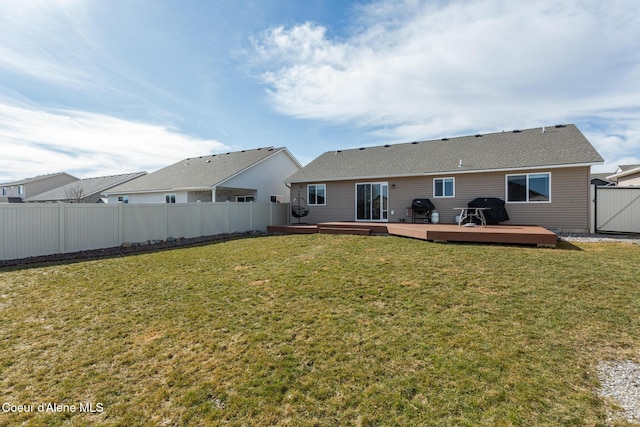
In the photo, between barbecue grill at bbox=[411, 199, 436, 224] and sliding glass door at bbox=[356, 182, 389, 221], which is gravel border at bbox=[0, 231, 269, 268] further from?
barbecue grill at bbox=[411, 199, 436, 224]

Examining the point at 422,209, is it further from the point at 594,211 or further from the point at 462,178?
the point at 594,211

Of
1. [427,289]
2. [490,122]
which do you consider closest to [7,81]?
[427,289]

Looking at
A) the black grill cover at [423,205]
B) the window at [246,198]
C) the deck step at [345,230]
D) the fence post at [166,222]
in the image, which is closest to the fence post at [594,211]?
the black grill cover at [423,205]

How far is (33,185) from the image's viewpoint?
39.9 meters

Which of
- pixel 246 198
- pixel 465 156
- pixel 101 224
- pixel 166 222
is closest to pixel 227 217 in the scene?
pixel 166 222

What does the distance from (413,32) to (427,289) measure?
816 cm

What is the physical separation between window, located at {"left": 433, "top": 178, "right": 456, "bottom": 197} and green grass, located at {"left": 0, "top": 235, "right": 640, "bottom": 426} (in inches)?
260

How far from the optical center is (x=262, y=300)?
15.7 ft

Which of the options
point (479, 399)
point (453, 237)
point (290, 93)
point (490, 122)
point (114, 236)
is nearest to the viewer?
point (479, 399)

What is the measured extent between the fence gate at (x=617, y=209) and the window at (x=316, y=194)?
11.0m

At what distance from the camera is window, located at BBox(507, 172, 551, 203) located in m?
11.1

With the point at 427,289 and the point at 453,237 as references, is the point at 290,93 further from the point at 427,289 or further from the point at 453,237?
the point at 427,289

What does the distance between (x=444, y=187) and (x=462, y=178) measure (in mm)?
795

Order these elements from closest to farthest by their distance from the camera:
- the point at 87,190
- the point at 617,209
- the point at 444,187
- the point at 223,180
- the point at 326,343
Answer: the point at 326,343
the point at 617,209
the point at 444,187
the point at 223,180
the point at 87,190
